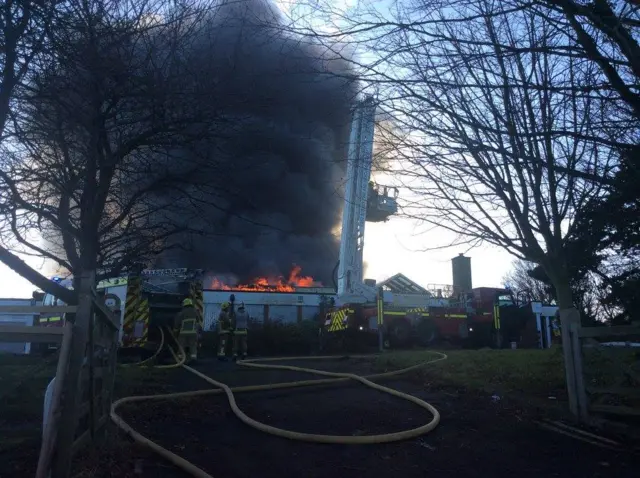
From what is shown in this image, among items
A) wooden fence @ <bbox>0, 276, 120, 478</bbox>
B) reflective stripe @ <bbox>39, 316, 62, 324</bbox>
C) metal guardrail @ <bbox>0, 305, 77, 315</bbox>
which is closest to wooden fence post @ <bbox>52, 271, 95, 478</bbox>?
wooden fence @ <bbox>0, 276, 120, 478</bbox>

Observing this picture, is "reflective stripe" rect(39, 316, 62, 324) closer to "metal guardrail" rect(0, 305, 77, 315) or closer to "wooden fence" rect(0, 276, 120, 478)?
"wooden fence" rect(0, 276, 120, 478)

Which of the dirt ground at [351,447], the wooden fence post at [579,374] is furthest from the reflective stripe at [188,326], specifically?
the wooden fence post at [579,374]

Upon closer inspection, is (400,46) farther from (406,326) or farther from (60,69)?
(406,326)

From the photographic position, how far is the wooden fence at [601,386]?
13.4ft

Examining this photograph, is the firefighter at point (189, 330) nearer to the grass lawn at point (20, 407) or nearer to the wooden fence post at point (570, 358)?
the grass lawn at point (20, 407)

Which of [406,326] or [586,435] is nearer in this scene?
[586,435]

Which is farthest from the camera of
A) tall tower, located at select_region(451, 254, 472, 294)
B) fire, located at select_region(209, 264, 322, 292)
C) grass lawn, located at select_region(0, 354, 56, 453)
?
tall tower, located at select_region(451, 254, 472, 294)

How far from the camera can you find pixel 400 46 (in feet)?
12.8

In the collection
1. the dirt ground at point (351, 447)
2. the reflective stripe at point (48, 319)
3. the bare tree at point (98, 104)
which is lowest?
the dirt ground at point (351, 447)

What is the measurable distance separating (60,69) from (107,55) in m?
0.36

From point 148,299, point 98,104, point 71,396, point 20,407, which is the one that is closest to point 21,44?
point 98,104

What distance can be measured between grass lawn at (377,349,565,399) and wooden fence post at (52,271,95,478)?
477 centimetres

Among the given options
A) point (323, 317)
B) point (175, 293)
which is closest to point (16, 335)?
point (175, 293)

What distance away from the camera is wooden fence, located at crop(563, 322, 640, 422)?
4078 mm
